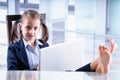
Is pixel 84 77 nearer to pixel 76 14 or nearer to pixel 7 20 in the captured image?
pixel 7 20

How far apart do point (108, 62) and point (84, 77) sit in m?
0.12

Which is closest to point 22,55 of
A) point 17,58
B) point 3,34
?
point 17,58

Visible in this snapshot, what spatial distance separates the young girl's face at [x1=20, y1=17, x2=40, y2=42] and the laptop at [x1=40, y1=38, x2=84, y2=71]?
0.27 m

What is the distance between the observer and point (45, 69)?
996 millimetres

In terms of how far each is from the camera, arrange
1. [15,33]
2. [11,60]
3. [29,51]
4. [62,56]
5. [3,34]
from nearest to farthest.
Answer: [62,56]
[11,60]
[29,51]
[15,33]
[3,34]

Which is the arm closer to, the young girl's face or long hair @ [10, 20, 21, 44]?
the young girl's face

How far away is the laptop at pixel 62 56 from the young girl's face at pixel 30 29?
0.27 m

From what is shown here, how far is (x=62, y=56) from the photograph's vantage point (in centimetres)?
109

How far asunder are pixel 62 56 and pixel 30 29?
336 millimetres

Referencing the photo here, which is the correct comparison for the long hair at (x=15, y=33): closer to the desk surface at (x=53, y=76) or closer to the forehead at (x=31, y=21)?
the forehead at (x=31, y=21)

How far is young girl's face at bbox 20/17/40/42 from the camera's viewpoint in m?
1.35

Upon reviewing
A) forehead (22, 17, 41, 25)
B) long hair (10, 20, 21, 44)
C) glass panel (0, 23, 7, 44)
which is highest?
forehead (22, 17, 41, 25)

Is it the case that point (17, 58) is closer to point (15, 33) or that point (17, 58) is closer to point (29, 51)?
point (29, 51)

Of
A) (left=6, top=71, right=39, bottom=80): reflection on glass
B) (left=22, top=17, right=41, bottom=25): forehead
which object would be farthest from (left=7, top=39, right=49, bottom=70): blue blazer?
(left=6, top=71, right=39, bottom=80): reflection on glass
